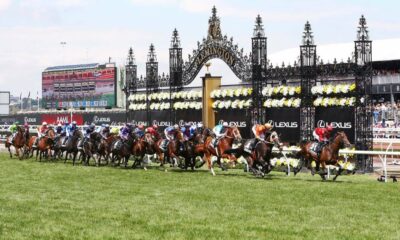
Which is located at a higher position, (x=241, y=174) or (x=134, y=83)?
(x=134, y=83)

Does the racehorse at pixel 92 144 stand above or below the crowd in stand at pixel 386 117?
below

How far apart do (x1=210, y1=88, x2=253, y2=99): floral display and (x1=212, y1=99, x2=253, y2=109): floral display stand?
220 mm

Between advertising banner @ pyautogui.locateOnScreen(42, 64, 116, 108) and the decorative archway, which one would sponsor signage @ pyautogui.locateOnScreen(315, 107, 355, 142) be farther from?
advertising banner @ pyautogui.locateOnScreen(42, 64, 116, 108)

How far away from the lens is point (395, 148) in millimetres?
30594

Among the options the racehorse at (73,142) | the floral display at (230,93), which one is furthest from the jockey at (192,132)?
the racehorse at (73,142)

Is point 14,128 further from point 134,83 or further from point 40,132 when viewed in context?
point 134,83

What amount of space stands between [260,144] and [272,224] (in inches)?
375

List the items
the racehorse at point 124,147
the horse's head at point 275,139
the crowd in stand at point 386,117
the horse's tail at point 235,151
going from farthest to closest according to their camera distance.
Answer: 1. the crowd in stand at point 386,117
2. the racehorse at point 124,147
3. the horse's tail at point 235,151
4. the horse's head at point 275,139

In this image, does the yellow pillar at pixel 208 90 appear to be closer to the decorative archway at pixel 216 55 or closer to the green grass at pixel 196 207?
the decorative archway at pixel 216 55

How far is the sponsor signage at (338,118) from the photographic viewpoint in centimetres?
2356

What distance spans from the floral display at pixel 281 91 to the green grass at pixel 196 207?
4383 millimetres

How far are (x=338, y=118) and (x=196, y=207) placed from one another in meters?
11.0

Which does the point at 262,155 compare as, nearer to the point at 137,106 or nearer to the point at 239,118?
the point at 239,118

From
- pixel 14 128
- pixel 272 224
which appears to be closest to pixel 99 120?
pixel 14 128
